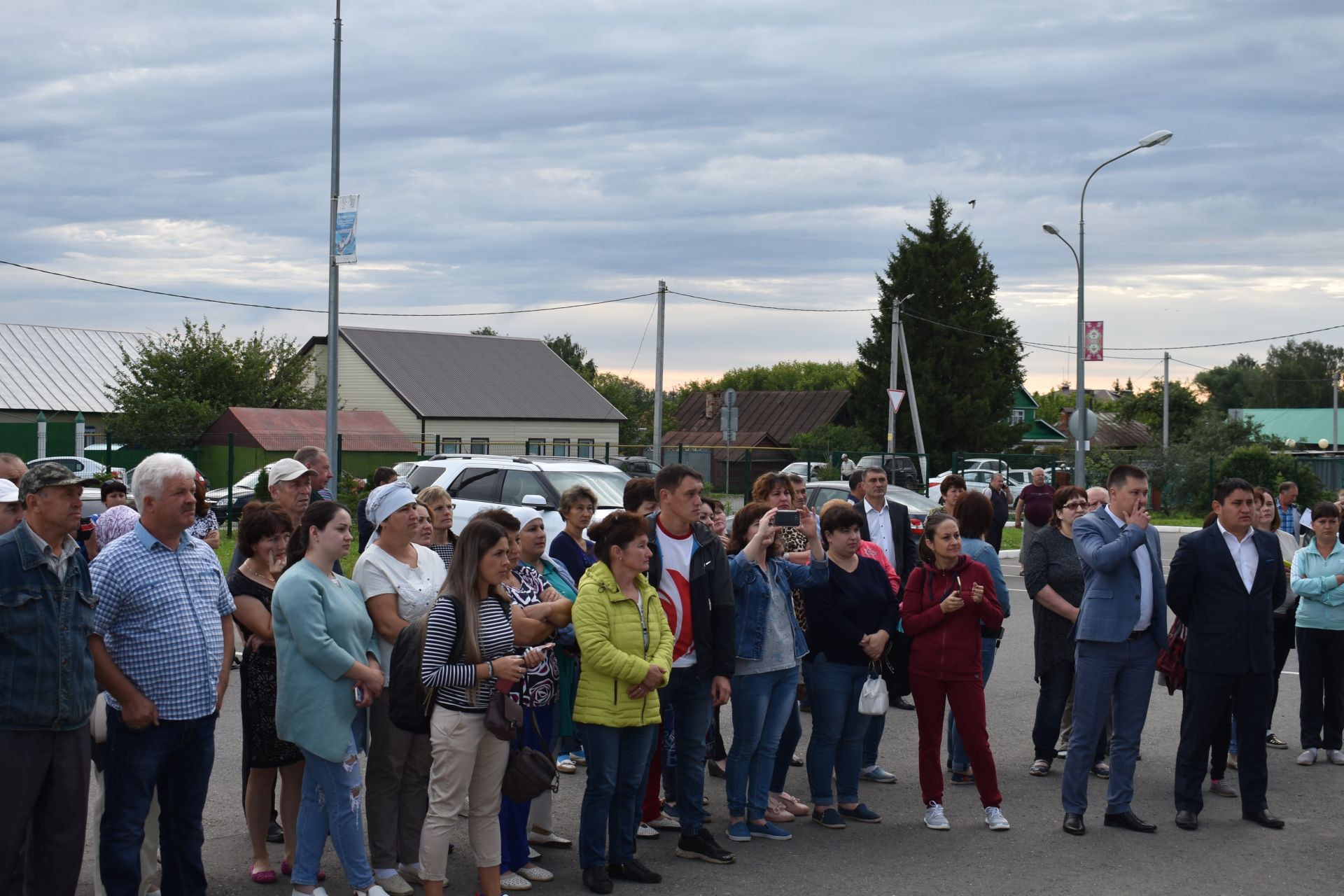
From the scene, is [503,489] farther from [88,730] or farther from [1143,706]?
[88,730]

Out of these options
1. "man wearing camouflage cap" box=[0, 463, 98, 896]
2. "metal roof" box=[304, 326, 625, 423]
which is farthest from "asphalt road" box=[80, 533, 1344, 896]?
"metal roof" box=[304, 326, 625, 423]

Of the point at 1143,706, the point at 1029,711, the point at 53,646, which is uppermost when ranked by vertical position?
the point at 53,646

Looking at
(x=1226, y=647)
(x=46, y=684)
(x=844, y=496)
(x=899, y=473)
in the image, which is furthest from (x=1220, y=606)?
(x=899, y=473)

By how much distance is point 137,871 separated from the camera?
5.15 metres

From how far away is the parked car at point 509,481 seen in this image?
16516 millimetres

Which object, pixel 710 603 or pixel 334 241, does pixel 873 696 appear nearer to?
pixel 710 603

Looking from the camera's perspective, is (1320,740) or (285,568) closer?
(285,568)

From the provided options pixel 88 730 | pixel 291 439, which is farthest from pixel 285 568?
A: pixel 291 439

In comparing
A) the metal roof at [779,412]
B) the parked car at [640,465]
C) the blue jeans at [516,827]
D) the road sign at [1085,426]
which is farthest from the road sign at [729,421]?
the metal roof at [779,412]

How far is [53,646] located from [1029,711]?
308 inches

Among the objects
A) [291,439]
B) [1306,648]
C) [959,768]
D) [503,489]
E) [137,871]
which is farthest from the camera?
[291,439]

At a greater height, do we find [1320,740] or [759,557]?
[759,557]

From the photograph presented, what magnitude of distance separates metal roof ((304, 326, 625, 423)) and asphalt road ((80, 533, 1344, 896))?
155 ft

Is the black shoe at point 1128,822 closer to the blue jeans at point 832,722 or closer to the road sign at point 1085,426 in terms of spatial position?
the blue jeans at point 832,722
